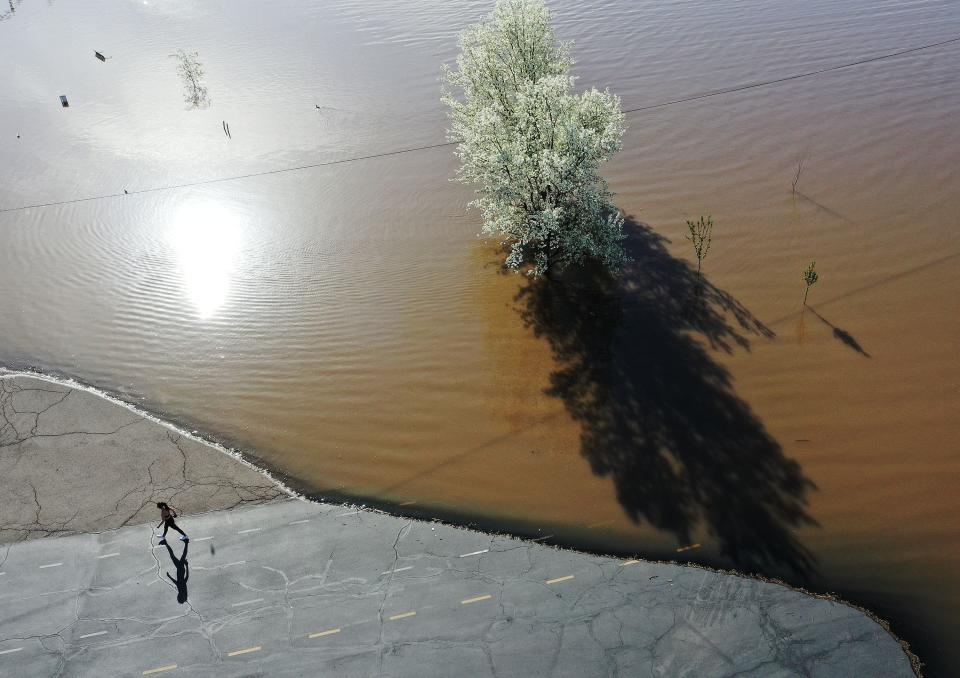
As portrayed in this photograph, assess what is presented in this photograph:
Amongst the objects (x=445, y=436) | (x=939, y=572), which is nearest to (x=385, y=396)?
(x=445, y=436)

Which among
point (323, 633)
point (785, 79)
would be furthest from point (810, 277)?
point (785, 79)

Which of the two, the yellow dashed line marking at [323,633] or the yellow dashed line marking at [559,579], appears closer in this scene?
the yellow dashed line marking at [323,633]

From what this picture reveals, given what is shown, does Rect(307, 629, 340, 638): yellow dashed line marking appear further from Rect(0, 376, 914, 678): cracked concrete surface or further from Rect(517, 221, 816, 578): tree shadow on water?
Rect(517, 221, 816, 578): tree shadow on water

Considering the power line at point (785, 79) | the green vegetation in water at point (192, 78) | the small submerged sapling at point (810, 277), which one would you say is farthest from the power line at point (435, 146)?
the small submerged sapling at point (810, 277)

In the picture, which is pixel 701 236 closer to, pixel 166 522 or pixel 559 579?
pixel 559 579

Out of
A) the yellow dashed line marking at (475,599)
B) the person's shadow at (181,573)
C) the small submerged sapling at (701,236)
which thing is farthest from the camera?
the small submerged sapling at (701,236)

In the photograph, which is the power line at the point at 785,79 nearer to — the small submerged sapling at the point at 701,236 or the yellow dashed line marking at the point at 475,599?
the small submerged sapling at the point at 701,236

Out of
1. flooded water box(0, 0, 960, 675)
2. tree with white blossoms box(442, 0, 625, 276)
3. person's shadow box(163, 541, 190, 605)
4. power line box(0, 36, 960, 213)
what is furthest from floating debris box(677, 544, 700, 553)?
power line box(0, 36, 960, 213)
